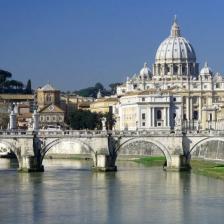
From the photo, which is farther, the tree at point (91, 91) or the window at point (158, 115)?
the tree at point (91, 91)

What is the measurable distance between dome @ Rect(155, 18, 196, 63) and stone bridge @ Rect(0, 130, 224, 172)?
68.4 metres

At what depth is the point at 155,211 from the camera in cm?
3884

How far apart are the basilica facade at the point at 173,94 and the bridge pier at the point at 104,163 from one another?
95.6 ft

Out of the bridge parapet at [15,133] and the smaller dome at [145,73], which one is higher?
the smaller dome at [145,73]

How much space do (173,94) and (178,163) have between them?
51056 mm

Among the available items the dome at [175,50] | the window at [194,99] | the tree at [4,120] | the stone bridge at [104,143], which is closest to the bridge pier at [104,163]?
the stone bridge at [104,143]

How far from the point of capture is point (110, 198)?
141 feet

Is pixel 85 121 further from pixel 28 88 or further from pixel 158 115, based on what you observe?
pixel 28 88

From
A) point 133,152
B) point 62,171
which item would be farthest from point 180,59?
point 62,171

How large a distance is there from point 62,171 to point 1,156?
2202cm

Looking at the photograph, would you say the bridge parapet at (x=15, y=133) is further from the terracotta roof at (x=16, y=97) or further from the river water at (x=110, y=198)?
the terracotta roof at (x=16, y=97)

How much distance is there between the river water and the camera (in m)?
37.3

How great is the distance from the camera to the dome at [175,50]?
127250 mm

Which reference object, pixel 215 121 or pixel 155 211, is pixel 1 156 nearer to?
pixel 215 121
